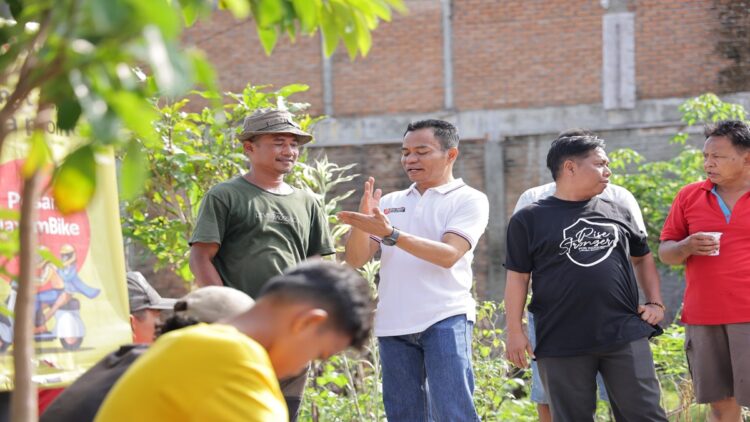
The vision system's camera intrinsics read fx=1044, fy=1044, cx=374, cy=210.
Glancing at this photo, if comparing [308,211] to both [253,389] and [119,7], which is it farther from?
[119,7]

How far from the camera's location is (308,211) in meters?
5.40

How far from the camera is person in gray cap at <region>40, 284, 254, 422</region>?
317 cm

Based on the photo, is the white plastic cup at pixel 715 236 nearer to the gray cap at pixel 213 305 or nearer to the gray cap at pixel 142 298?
the gray cap at pixel 142 298

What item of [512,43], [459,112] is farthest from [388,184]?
[512,43]

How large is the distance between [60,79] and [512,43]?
45.7 ft

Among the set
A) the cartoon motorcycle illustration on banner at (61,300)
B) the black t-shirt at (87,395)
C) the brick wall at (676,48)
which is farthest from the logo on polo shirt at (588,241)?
the brick wall at (676,48)

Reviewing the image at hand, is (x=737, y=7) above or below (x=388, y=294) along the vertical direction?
above

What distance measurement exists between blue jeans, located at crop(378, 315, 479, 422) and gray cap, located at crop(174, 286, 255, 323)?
1.89m

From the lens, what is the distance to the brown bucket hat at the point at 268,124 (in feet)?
17.5

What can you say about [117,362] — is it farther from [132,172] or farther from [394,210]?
[394,210]

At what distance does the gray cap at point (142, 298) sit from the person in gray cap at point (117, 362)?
126 cm

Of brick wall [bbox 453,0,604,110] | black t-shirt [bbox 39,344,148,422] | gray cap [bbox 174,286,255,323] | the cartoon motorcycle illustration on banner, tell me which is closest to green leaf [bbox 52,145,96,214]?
black t-shirt [bbox 39,344,148,422]

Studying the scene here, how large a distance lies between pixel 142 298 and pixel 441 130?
1.84 meters

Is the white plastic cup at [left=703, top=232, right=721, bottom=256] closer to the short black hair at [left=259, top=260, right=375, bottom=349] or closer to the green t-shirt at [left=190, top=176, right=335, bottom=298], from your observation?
the green t-shirt at [left=190, top=176, right=335, bottom=298]
